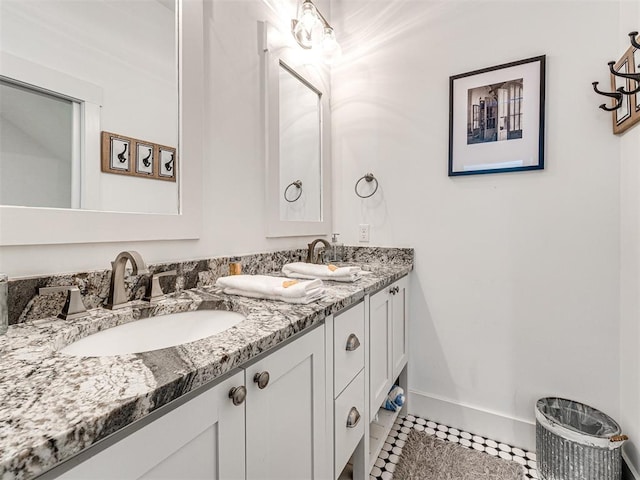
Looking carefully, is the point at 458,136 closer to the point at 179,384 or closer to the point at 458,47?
the point at 458,47

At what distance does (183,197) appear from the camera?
3.50 ft

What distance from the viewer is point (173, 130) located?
41.3 inches

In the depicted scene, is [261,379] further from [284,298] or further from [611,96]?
[611,96]

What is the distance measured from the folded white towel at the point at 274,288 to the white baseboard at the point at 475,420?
1198mm

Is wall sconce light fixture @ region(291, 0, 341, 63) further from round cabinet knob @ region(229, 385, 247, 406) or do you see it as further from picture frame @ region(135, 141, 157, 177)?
round cabinet knob @ region(229, 385, 247, 406)

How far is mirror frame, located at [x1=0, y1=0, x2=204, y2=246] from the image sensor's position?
0.82 metres

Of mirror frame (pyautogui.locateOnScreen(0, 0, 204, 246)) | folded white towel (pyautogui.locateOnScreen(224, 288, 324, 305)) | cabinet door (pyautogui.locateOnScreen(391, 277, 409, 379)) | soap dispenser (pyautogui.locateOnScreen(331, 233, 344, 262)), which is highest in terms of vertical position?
mirror frame (pyautogui.locateOnScreen(0, 0, 204, 246))

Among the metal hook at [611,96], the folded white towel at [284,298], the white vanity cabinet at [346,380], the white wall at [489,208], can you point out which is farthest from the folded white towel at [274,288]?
the metal hook at [611,96]

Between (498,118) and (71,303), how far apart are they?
71.3 inches

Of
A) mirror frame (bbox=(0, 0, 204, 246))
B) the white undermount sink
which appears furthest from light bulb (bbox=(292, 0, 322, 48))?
the white undermount sink

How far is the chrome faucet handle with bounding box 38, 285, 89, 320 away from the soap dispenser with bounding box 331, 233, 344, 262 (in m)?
1.28

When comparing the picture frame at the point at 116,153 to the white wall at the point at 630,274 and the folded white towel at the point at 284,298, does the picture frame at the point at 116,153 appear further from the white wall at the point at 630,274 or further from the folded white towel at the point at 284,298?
the white wall at the point at 630,274

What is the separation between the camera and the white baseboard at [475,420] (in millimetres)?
1492

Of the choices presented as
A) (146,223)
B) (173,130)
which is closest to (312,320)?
(146,223)
